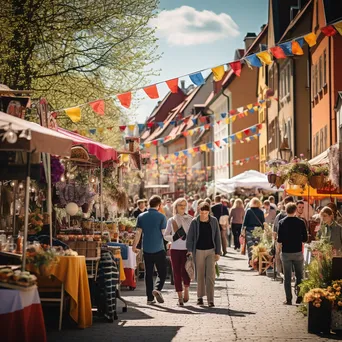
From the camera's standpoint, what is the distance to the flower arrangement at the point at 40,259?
36.6ft

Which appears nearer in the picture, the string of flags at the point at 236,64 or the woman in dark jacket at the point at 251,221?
the string of flags at the point at 236,64

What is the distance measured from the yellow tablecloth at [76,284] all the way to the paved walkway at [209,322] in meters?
0.22

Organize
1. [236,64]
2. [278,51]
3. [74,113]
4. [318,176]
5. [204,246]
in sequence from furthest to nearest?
[236,64] < [74,113] < [278,51] < [318,176] < [204,246]

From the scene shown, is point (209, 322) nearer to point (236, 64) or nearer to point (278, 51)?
point (278, 51)

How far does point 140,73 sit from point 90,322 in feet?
52.6

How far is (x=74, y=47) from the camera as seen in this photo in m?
27.0

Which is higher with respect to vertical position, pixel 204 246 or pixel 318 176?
pixel 318 176

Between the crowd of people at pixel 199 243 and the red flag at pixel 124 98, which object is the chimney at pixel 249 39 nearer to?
the red flag at pixel 124 98

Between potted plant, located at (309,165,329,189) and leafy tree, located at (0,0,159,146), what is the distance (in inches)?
364

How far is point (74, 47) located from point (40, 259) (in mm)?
16645

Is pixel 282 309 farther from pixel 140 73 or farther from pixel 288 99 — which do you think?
pixel 288 99

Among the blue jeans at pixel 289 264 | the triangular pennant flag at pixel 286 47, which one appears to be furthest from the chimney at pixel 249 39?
the blue jeans at pixel 289 264

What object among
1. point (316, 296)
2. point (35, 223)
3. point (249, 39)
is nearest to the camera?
point (316, 296)

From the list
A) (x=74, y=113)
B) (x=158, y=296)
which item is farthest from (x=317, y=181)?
(x=74, y=113)
